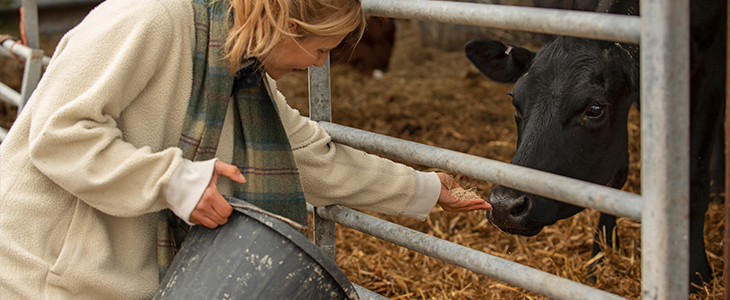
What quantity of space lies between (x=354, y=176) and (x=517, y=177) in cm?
54

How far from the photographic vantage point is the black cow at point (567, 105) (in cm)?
202

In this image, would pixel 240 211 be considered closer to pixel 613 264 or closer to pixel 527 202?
pixel 527 202

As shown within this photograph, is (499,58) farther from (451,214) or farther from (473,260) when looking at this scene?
(473,260)

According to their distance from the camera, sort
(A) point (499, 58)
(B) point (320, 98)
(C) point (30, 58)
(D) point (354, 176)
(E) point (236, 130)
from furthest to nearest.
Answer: (C) point (30, 58) → (A) point (499, 58) → (B) point (320, 98) → (D) point (354, 176) → (E) point (236, 130)

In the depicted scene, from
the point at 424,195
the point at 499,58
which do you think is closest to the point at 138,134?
the point at 424,195

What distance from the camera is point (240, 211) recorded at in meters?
1.30

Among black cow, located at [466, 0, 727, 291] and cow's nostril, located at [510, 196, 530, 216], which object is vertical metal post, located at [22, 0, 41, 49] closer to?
black cow, located at [466, 0, 727, 291]

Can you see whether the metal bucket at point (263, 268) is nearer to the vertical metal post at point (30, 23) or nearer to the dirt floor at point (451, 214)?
the dirt floor at point (451, 214)

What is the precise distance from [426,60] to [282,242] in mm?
5763

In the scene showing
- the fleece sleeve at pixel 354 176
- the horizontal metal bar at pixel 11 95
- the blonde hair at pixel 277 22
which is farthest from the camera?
the horizontal metal bar at pixel 11 95

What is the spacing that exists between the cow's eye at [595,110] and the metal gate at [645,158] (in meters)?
0.90

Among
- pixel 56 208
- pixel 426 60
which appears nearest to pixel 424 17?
pixel 56 208

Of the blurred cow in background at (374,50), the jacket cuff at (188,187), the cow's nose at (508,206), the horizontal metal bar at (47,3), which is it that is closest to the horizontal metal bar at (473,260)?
the cow's nose at (508,206)

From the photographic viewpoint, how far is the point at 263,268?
4.18ft
